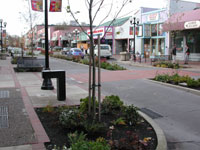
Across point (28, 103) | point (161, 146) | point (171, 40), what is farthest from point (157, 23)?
point (161, 146)

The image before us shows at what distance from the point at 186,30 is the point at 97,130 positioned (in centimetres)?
2435

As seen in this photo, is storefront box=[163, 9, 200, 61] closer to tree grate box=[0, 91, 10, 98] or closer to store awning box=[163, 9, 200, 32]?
store awning box=[163, 9, 200, 32]

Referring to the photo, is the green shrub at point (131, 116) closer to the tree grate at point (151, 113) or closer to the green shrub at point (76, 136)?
the tree grate at point (151, 113)

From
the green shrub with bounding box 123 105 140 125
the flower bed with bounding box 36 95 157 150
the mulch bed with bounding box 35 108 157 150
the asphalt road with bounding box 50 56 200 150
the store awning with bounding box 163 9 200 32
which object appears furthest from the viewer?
the store awning with bounding box 163 9 200 32

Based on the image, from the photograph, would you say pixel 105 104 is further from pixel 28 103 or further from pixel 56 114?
pixel 28 103

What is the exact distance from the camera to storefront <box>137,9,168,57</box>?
31.5 metres

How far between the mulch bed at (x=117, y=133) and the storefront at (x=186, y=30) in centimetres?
1787

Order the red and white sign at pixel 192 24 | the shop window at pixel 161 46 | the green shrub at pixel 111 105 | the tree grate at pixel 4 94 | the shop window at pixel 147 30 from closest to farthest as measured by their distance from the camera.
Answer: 1. the green shrub at pixel 111 105
2. the tree grate at pixel 4 94
3. the red and white sign at pixel 192 24
4. the shop window at pixel 161 46
5. the shop window at pixel 147 30

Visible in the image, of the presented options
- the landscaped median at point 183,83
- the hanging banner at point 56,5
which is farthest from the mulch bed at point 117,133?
the landscaped median at point 183,83

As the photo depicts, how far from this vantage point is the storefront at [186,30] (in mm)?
22973

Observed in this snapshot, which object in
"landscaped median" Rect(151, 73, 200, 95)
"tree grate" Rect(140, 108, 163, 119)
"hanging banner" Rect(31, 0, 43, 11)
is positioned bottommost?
"tree grate" Rect(140, 108, 163, 119)

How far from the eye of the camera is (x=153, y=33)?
110 ft

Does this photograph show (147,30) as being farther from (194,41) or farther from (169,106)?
(169,106)

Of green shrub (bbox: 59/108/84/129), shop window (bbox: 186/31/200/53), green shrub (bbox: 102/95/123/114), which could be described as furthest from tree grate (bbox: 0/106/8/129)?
shop window (bbox: 186/31/200/53)
